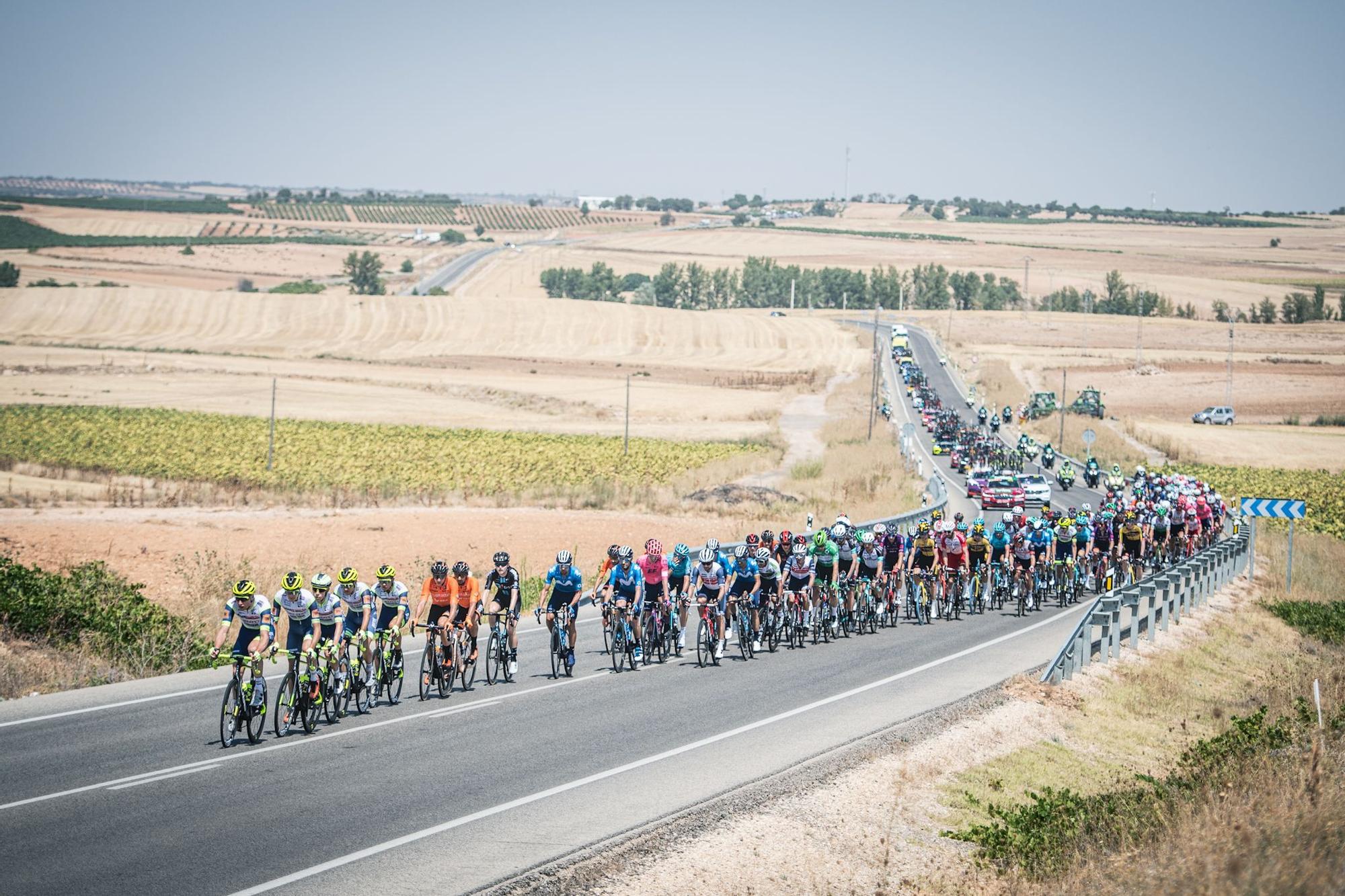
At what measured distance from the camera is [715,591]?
2028 centimetres

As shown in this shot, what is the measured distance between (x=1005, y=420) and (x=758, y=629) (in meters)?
65.8

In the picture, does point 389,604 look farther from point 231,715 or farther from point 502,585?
point 231,715

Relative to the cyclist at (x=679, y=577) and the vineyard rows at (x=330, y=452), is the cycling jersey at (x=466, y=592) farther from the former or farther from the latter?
the vineyard rows at (x=330, y=452)

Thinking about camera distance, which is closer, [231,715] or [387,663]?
[231,715]

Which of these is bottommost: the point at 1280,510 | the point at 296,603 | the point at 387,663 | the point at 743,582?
the point at 387,663

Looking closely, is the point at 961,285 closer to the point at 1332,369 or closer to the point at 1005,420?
the point at 1332,369

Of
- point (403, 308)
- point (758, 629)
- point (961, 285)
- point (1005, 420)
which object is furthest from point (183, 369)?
point (961, 285)

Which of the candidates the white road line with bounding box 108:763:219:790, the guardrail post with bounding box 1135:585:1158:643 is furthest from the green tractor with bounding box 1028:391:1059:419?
the white road line with bounding box 108:763:219:790

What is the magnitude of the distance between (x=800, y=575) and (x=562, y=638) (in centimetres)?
492

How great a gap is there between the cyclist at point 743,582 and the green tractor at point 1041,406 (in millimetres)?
67912

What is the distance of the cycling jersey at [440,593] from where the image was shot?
671 inches

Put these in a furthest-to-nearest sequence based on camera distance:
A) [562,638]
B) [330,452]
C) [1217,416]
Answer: [1217,416] < [330,452] < [562,638]

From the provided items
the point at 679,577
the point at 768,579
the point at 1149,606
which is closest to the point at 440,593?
the point at 679,577

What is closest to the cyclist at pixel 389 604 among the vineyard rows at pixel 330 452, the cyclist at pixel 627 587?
the cyclist at pixel 627 587
